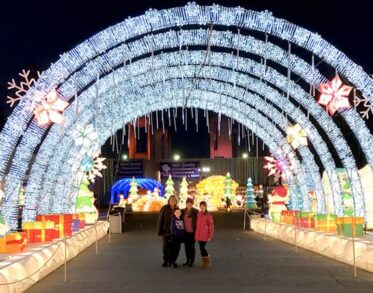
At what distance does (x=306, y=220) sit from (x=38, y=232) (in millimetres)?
8320

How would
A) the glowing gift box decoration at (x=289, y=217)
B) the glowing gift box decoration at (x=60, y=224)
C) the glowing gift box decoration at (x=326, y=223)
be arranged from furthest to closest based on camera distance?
1. the glowing gift box decoration at (x=289, y=217)
2. the glowing gift box decoration at (x=326, y=223)
3. the glowing gift box decoration at (x=60, y=224)

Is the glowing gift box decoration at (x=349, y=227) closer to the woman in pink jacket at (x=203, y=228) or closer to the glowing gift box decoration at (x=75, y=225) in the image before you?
the woman in pink jacket at (x=203, y=228)

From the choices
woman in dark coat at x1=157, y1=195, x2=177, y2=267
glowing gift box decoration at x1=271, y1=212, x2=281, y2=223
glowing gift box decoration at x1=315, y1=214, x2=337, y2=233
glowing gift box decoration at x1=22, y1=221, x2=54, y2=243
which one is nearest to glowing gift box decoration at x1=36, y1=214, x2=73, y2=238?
glowing gift box decoration at x1=22, y1=221, x2=54, y2=243

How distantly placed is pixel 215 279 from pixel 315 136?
11643 mm

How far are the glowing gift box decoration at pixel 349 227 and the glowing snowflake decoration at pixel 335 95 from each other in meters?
Result: 2.70

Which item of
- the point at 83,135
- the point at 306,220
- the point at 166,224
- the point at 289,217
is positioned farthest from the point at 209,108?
the point at 166,224

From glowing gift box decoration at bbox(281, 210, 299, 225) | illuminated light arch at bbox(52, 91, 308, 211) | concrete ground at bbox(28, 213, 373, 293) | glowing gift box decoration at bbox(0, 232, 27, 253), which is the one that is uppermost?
illuminated light arch at bbox(52, 91, 308, 211)

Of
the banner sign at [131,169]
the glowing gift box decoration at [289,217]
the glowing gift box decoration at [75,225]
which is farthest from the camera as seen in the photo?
the banner sign at [131,169]

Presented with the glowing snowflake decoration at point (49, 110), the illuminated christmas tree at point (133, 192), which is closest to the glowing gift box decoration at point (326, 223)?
the glowing snowflake decoration at point (49, 110)

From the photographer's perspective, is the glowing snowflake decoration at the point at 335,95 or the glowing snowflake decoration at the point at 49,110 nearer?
the glowing snowflake decoration at the point at 49,110

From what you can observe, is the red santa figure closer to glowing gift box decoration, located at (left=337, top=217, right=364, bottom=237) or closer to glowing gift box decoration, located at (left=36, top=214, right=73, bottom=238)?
glowing gift box decoration, located at (left=337, top=217, right=364, bottom=237)

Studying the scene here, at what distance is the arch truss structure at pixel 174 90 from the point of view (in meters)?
15.3

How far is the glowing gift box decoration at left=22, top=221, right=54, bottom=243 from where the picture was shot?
14602 mm

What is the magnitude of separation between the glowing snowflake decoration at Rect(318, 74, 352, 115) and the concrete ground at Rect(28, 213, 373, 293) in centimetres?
370
